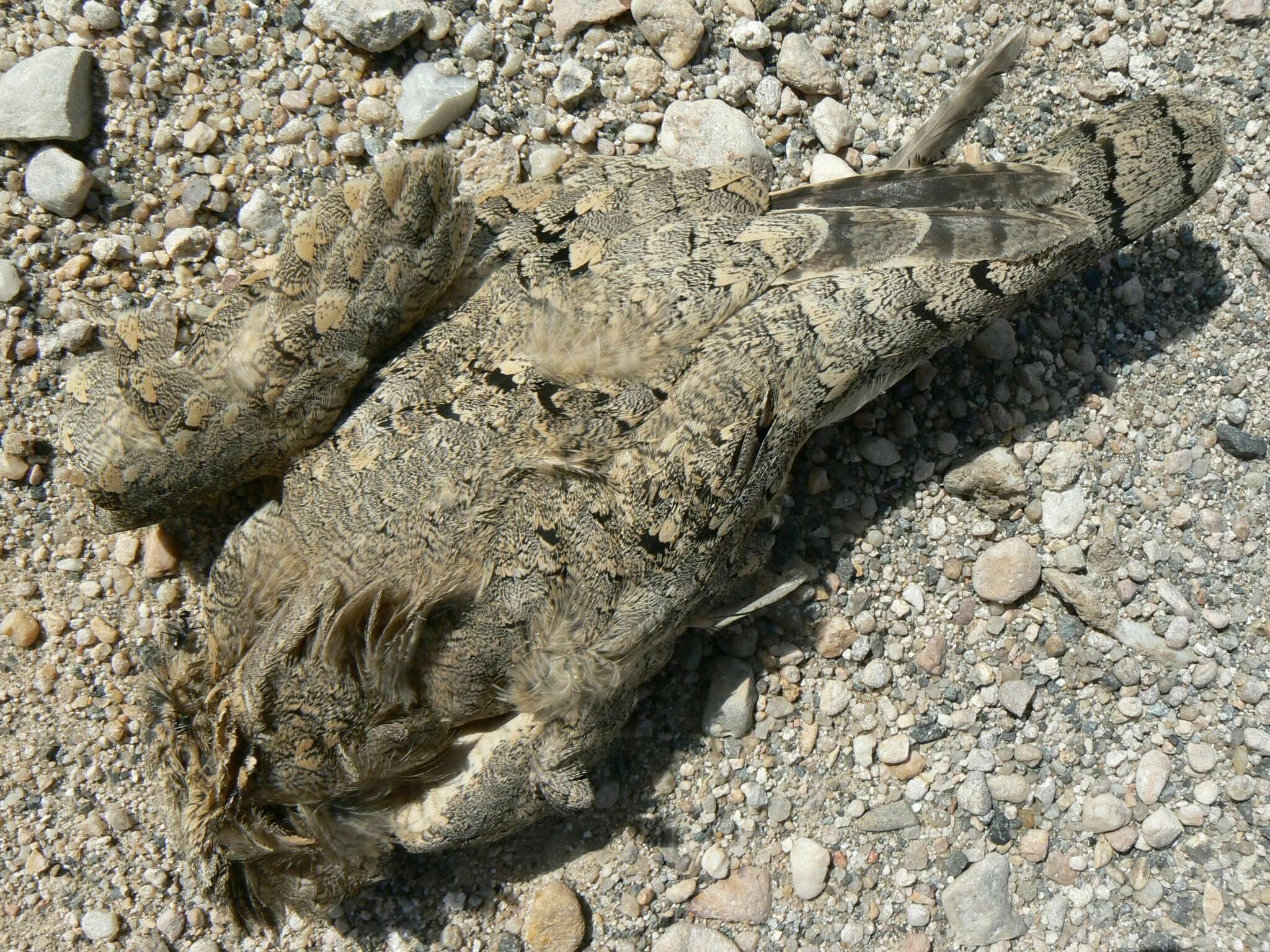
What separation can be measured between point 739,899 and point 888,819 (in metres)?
0.58

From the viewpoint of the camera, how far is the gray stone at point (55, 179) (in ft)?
11.7

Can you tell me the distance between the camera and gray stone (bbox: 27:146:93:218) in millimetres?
3570

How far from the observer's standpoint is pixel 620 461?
9.55 ft

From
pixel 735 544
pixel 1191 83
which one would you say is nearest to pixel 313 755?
pixel 735 544

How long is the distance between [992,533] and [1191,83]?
184 centimetres

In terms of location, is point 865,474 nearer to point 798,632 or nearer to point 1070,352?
point 798,632

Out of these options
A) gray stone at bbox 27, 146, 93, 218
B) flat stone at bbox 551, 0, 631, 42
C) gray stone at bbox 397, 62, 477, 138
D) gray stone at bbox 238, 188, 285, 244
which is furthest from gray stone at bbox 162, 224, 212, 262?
flat stone at bbox 551, 0, 631, 42

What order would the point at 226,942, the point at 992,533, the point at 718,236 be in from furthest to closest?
the point at 992,533, the point at 226,942, the point at 718,236

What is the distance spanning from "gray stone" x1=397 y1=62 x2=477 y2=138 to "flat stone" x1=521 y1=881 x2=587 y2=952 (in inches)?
108

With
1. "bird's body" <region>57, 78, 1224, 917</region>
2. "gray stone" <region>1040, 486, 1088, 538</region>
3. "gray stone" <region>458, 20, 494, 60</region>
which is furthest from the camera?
"gray stone" <region>458, 20, 494, 60</region>

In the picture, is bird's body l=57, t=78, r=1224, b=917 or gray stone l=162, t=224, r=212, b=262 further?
gray stone l=162, t=224, r=212, b=262

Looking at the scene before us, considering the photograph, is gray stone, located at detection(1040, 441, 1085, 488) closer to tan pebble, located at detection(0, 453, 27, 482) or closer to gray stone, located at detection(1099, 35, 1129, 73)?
gray stone, located at detection(1099, 35, 1129, 73)

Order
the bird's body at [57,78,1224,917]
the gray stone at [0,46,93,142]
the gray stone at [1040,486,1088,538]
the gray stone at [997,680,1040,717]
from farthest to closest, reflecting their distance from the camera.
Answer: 1. the gray stone at [1040,486,1088,538]
2. the gray stone at [997,680,1040,717]
3. the gray stone at [0,46,93,142]
4. the bird's body at [57,78,1224,917]

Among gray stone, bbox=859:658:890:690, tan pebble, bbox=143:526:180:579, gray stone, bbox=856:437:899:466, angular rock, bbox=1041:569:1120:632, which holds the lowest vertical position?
gray stone, bbox=859:658:890:690
